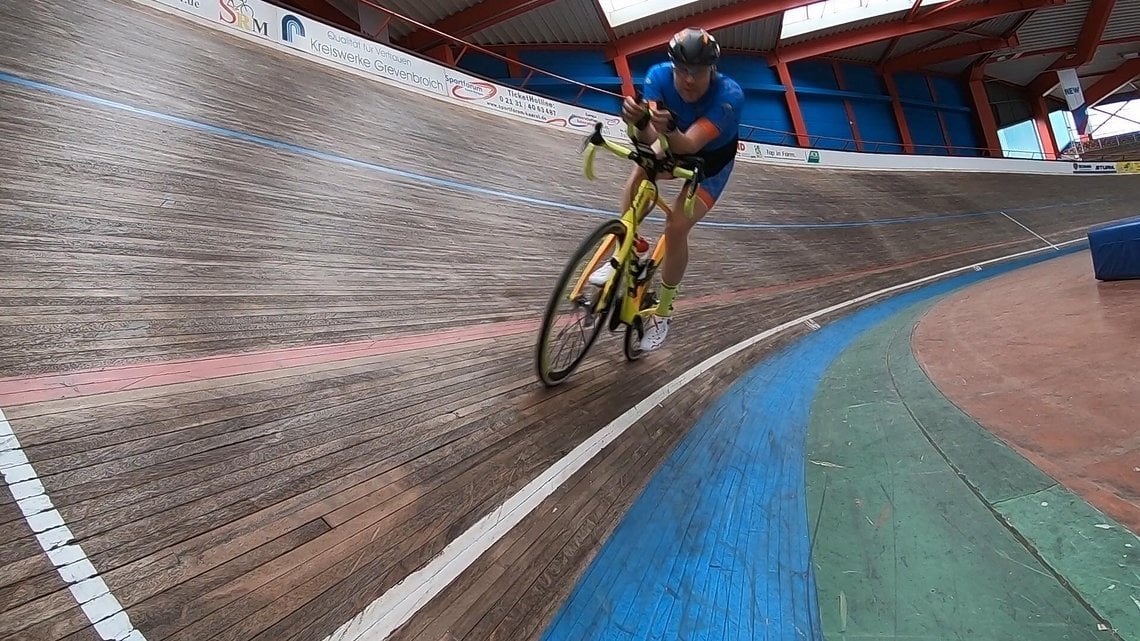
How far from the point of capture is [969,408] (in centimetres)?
266

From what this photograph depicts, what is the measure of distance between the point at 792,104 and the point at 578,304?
21287 mm

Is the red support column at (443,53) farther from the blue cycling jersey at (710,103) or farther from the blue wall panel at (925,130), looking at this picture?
the blue wall panel at (925,130)

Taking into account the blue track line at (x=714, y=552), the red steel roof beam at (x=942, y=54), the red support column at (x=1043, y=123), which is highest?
the red steel roof beam at (x=942, y=54)

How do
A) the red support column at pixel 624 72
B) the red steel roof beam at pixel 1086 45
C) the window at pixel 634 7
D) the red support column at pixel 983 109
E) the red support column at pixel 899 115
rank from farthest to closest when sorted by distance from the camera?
1. the red support column at pixel 983 109
2. the red support column at pixel 899 115
3. the red steel roof beam at pixel 1086 45
4. the red support column at pixel 624 72
5. the window at pixel 634 7

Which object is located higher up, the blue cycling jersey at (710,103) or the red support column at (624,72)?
the red support column at (624,72)

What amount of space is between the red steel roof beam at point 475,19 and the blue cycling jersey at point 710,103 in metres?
12.2

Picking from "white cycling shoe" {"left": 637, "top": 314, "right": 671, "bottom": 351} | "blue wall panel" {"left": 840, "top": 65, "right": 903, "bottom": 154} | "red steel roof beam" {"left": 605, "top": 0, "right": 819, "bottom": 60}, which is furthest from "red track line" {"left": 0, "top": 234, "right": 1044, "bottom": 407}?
"blue wall panel" {"left": 840, "top": 65, "right": 903, "bottom": 154}

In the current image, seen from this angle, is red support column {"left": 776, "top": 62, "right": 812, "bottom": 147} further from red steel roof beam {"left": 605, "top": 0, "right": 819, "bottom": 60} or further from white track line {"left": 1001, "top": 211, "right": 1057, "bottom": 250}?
white track line {"left": 1001, "top": 211, "right": 1057, "bottom": 250}

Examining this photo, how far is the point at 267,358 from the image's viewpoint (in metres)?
2.14

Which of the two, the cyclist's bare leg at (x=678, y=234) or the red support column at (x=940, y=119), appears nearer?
the cyclist's bare leg at (x=678, y=234)

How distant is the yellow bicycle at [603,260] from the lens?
2.33m

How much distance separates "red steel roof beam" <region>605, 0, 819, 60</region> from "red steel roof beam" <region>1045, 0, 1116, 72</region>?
44.1 feet

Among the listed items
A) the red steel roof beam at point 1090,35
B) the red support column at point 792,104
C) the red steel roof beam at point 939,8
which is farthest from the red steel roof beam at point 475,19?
the red steel roof beam at point 1090,35

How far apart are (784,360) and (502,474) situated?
9.25 feet
